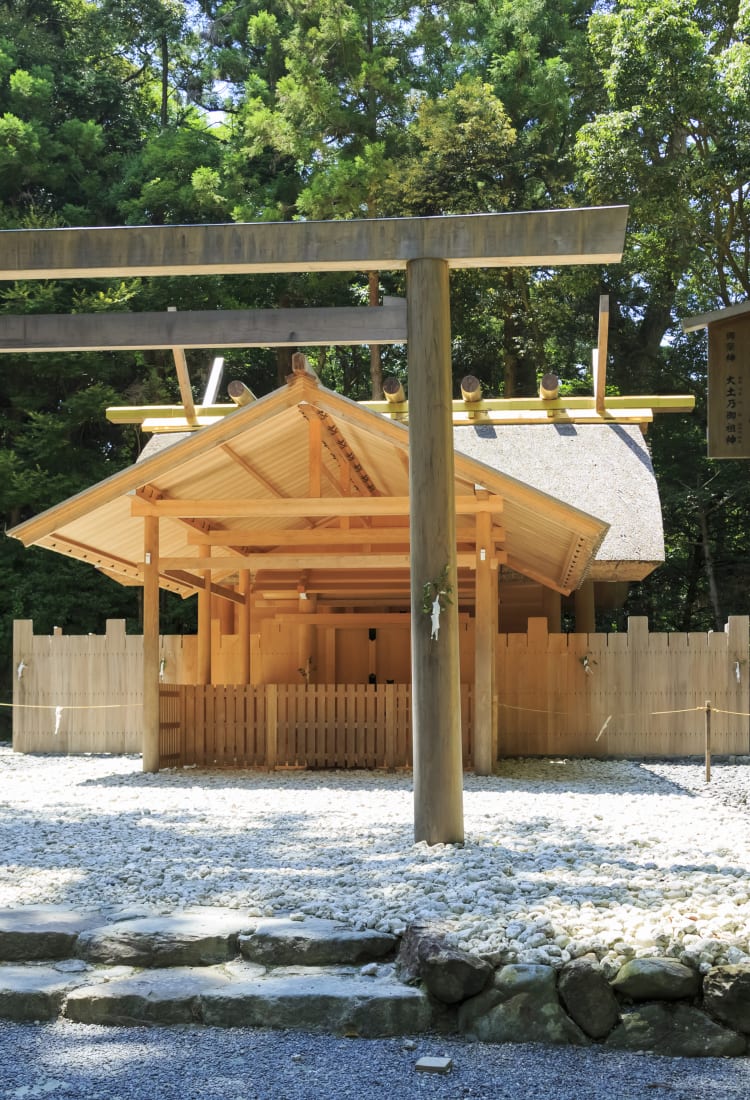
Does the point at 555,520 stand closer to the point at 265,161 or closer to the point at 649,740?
the point at 649,740

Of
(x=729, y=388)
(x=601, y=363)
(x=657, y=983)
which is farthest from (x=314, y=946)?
(x=601, y=363)

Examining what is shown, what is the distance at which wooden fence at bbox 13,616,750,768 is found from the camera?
13859 mm

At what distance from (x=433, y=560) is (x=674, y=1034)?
335 centimetres

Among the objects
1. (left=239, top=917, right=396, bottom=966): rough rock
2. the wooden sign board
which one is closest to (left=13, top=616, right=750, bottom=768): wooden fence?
the wooden sign board

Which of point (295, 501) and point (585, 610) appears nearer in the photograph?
point (295, 501)

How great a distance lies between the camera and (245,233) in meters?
7.31

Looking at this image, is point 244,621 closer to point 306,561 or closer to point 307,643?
point 307,643

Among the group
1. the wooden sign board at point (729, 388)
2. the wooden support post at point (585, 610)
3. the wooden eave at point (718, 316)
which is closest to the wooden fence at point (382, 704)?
the wooden support post at point (585, 610)

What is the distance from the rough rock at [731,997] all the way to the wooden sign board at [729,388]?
3045mm

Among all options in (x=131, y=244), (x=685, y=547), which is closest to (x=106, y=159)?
(x=685, y=547)

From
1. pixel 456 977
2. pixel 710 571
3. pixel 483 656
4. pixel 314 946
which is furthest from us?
pixel 710 571

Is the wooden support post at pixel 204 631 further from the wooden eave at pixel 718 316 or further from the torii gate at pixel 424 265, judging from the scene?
the wooden eave at pixel 718 316

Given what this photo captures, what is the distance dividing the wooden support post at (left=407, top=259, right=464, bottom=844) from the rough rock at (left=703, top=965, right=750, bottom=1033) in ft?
9.00

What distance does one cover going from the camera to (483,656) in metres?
12.7
